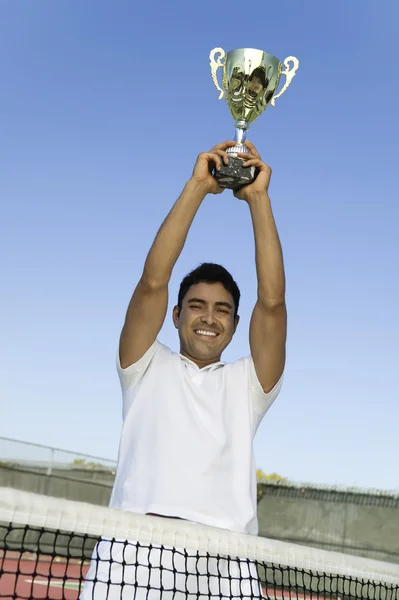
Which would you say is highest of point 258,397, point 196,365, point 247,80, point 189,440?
point 247,80

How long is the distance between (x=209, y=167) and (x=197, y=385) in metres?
0.98

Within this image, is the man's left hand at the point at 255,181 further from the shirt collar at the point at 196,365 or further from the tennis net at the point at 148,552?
the tennis net at the point at 148,552

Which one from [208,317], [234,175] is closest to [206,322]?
[208,317]

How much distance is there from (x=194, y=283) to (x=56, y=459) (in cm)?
1375

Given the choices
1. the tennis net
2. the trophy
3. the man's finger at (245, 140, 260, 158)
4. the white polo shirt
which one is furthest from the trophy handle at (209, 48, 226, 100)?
the tennis net

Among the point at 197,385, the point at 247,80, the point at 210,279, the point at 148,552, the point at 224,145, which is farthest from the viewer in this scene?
the point at 247,80

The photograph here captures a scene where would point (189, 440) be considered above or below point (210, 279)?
below

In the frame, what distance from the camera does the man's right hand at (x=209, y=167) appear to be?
362cm

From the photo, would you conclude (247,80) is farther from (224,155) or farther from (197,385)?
(197,385)

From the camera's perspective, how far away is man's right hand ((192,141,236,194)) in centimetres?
362

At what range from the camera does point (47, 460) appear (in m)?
16.6

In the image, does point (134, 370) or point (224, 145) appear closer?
point (134, 370)

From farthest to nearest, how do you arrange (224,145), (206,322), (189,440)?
1. (224,145)
2. (206,322)
3. (189,440)

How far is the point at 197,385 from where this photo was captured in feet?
11.1
